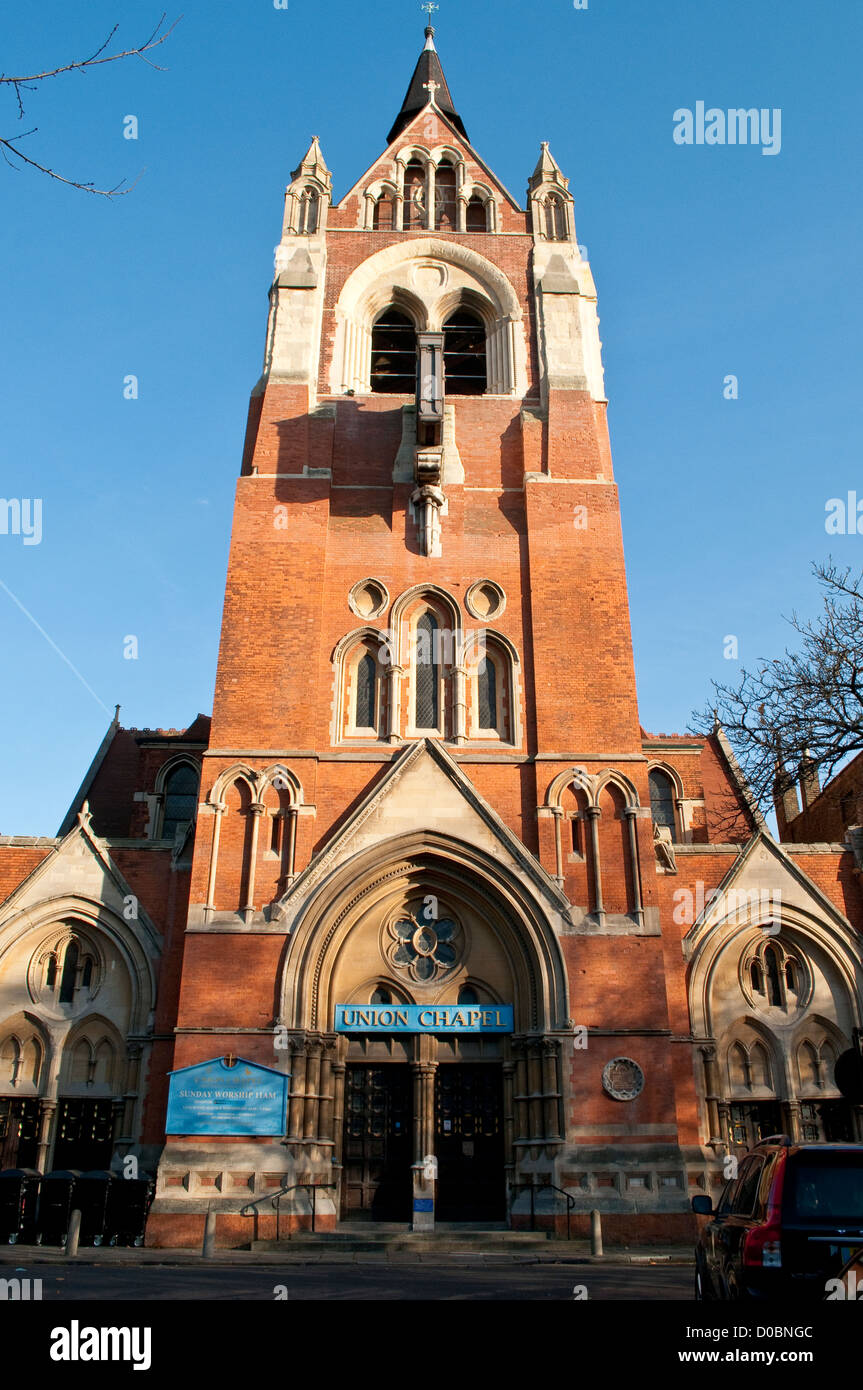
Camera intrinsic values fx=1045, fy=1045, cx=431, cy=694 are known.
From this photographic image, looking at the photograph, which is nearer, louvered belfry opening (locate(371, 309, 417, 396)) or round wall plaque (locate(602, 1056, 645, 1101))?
round wall plaque (locate(602, 1056, 645, 1101))

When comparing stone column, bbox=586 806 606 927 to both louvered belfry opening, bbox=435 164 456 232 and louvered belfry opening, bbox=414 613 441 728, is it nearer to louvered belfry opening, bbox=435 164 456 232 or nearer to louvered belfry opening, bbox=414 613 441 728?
louvered belfry opening, bbox=414 613 441 728

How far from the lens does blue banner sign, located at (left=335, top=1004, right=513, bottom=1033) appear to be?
Result: 18781 millimetres

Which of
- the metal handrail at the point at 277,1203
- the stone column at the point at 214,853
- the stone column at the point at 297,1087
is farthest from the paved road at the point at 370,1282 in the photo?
the stone column at the point at 214,853

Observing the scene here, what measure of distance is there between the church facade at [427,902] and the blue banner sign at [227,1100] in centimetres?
13

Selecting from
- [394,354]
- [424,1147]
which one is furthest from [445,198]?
[424,1147]

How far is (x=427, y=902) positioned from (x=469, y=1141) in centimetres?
427

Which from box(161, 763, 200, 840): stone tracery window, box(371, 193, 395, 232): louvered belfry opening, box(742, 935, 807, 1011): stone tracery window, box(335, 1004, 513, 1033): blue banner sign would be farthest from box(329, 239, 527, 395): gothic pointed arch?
box(335, 1004, 513, 1033): blue banner sign

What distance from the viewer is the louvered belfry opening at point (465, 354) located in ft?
86.2

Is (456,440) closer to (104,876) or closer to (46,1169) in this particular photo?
(104,876)

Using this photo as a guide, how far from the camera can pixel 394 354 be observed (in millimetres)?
26531

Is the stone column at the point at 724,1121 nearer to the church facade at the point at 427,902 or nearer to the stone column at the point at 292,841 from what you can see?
the church facade at the point at 427,902

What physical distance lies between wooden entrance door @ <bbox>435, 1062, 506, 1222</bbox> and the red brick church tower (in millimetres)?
39

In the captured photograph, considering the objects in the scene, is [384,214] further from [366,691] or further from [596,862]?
[596,862]
